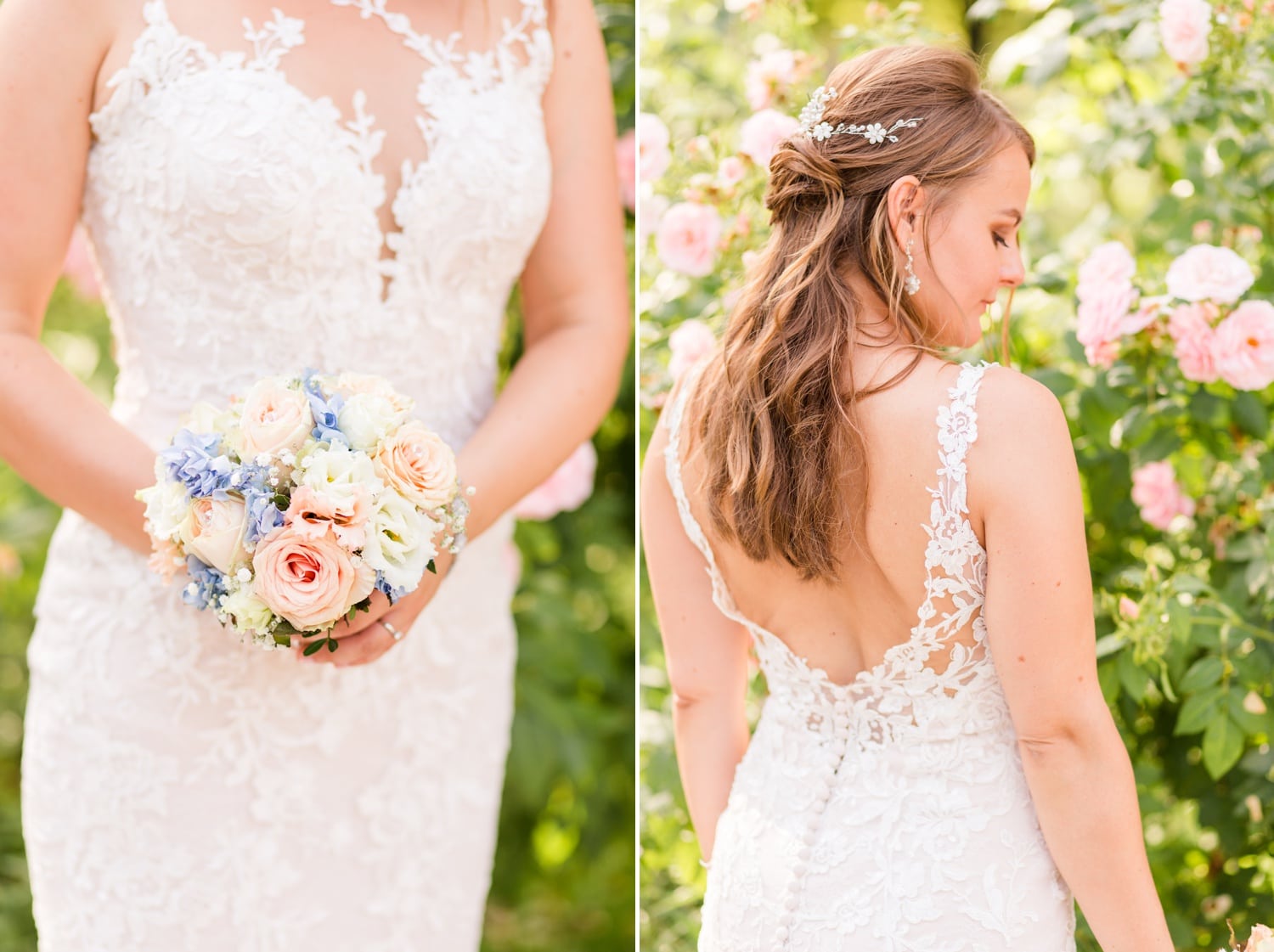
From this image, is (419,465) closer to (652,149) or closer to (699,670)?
(699,670)

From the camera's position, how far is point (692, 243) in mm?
2695

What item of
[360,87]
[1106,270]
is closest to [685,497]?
[360,87]

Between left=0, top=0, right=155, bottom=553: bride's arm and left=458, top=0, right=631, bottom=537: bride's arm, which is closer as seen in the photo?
left=0, top=0, right=155, bottom=553: bride's arm

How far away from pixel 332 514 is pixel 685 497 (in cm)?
54

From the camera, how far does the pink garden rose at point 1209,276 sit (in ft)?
7.63

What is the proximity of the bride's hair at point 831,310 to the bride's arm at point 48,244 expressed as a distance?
0.89m

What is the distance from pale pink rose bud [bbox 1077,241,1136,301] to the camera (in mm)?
2389

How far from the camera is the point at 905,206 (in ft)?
5.88

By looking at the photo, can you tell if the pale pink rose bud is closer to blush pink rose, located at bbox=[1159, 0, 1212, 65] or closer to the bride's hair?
blush pink rose, located at bbox=[1159, 0, 1212, 65]

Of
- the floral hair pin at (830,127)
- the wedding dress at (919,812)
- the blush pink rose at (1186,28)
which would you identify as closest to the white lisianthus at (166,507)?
the wedding dress at (919,812)

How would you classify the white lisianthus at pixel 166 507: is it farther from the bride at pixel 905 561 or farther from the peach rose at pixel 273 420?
the bride at pixel 905 561

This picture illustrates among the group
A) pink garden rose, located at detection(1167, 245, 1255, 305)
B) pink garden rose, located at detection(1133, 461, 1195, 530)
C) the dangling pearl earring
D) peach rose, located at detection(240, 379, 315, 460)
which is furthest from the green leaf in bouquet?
peach rose, located at detection(240, 379, 315, 460)

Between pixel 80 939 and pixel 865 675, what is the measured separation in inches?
52.2

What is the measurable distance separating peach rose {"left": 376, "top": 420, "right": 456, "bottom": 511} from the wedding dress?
54 centimetres
